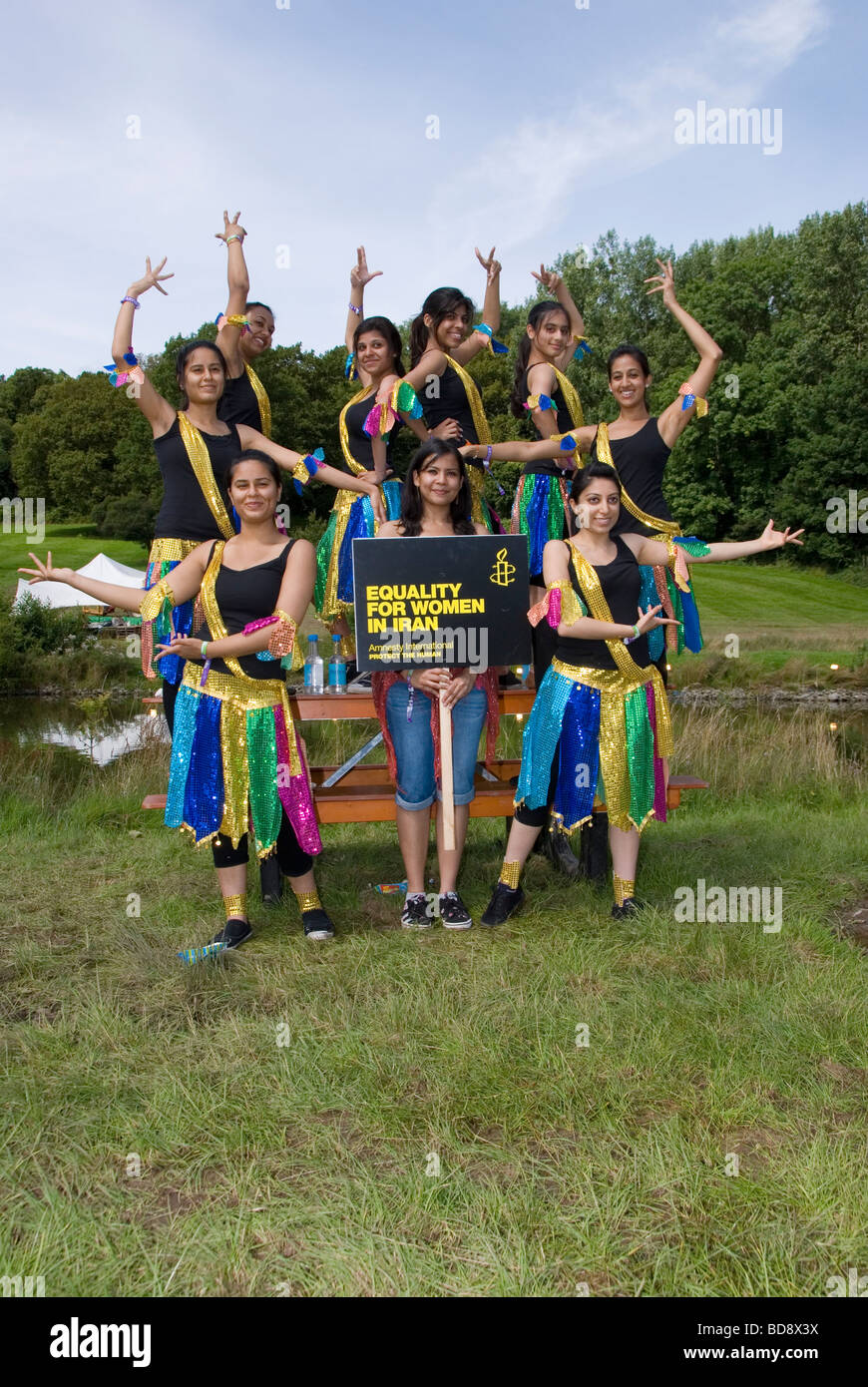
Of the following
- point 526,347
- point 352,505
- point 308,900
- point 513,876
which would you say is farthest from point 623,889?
point 526,347

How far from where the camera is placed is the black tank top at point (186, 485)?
4215 millimetres

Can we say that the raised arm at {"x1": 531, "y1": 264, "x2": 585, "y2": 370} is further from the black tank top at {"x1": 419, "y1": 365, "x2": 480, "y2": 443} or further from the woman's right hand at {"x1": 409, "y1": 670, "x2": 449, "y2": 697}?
the woman's right hand at {"x1": 409, "y1": 670, "x2": 449, "y2": 697}

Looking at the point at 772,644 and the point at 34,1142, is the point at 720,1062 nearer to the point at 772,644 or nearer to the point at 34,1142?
the point at 34,1142

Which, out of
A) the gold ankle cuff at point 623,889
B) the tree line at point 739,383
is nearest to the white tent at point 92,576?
the tree line at point 739,383

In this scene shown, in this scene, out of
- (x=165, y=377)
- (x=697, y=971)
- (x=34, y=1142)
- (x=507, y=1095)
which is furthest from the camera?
(x=165, y=377)

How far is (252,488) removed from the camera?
150 inches

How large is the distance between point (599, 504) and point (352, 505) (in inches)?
59.0

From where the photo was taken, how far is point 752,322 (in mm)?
33406

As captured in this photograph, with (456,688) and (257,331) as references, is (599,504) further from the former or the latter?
(257,331)

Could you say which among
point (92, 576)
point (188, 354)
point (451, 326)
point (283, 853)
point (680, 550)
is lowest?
point (283, 853)

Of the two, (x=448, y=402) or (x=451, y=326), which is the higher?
(x=451, y=326)

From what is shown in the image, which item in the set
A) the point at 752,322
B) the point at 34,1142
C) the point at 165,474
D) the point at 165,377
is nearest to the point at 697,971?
the point at 34,1142

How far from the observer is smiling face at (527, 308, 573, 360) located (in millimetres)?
4625

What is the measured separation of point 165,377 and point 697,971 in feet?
87.3
